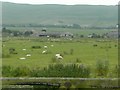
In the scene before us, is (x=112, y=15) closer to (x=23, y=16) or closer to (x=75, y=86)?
(x=23, y=16)

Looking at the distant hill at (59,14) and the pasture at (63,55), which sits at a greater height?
the distant hill at (59,14)

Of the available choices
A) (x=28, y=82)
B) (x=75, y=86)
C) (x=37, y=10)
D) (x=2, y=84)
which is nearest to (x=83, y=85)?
(x=75, y=86)

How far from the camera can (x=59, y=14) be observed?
172 m

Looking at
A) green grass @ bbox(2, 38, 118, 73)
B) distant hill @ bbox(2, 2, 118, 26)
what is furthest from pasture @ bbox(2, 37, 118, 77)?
distant hill @ bbox(2, 2, 118, 26)

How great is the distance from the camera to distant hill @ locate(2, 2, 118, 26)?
162 m

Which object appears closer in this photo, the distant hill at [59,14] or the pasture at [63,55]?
the pasture at [63,55]

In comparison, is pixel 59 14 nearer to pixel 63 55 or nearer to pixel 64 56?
pixel 63 55

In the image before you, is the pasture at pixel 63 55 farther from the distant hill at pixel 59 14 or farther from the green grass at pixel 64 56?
the distant hill at pixel 59 14

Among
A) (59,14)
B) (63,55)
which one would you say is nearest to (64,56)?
(63,55)

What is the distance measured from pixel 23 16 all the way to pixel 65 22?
20886 mm

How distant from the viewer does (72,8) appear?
17875 cm

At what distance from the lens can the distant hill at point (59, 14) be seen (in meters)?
162

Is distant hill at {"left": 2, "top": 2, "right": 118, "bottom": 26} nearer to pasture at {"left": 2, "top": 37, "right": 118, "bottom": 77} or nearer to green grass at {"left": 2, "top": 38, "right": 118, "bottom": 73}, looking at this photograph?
pasture at {"left": 2, "top": 37, "right": 118, "bottom": 77}

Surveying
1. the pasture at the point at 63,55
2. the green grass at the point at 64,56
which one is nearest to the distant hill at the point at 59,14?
the pasture at the point at 63,55
